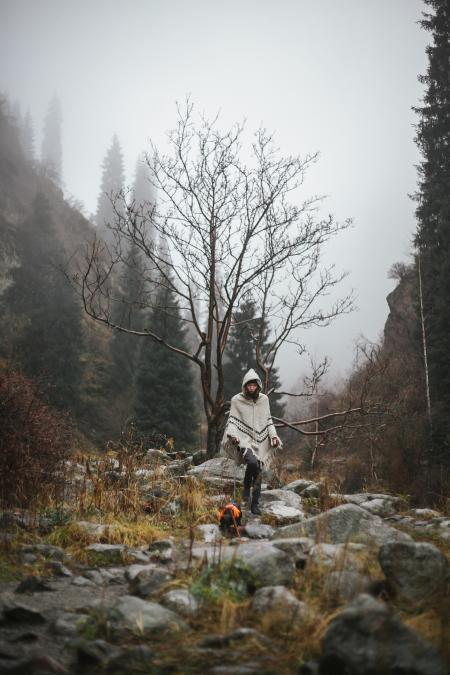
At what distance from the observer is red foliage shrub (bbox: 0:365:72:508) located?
4.96m

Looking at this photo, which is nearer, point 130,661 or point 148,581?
point 130,661

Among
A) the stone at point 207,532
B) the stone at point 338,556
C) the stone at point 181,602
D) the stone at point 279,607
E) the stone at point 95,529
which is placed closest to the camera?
the stone at point 279,607

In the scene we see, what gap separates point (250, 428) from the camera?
674 cm

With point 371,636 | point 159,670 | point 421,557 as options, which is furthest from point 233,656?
point 421,557

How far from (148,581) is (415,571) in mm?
1732

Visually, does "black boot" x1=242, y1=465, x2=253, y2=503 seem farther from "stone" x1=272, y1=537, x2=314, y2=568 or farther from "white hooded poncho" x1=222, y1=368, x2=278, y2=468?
"stone" x1=272, y1=537, x2=314, y2=568

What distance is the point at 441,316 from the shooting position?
58.8 feet

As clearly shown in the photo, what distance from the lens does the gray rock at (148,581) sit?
2.88 metres

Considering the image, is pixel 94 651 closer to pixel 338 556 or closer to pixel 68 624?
pixel 68 624

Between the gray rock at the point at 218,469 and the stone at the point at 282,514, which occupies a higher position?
the gray rock at the point at 218,469

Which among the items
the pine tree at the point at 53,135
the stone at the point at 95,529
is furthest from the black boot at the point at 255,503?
the pine tree at the point at 53,135

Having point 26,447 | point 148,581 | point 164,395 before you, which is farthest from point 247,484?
point 164,395

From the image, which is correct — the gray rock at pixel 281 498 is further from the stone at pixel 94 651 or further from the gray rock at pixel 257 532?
the stone at pixel 94 651

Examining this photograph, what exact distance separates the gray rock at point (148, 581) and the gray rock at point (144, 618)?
0.39m
